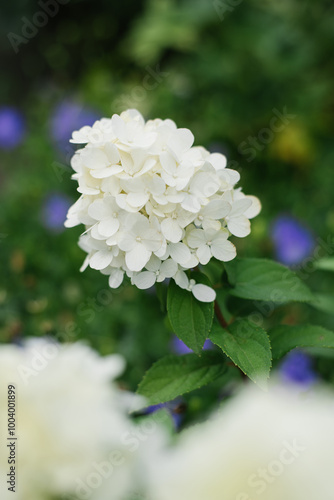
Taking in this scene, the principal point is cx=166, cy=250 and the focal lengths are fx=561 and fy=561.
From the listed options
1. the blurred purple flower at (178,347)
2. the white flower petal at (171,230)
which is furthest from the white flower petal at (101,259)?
the blurred purple flower at (178,347)

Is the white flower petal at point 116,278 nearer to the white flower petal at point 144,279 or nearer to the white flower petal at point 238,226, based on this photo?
the white flower petal at point 144,279

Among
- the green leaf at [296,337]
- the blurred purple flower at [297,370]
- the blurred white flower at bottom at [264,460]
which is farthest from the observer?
the blurred purple flower at [297,370]

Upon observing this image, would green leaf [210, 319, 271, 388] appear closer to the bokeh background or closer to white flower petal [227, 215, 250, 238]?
white flower petal [227, 215, 250, 238]

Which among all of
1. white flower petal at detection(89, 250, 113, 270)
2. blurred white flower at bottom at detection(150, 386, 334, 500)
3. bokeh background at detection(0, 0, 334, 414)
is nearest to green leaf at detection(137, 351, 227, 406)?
white flower petal at detection(89, 250, 113, 270)

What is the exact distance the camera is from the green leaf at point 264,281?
35.0 inches

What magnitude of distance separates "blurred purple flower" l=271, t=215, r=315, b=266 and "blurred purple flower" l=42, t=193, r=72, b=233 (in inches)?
31.2

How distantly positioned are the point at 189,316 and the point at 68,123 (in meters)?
1.80

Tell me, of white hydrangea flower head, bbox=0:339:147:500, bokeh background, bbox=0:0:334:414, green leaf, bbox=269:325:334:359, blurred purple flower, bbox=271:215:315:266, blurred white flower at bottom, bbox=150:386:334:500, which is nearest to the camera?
blurred white flower at bottom, bbox=150:386:334:500

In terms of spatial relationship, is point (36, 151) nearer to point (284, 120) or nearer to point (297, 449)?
point (284, 120)

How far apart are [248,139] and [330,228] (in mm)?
976

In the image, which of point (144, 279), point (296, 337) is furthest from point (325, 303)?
point (144, 279)

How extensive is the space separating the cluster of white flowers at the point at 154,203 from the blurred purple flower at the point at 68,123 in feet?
5.23

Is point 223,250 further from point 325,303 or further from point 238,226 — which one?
point 325,303

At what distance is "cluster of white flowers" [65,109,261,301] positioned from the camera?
2.56ft
